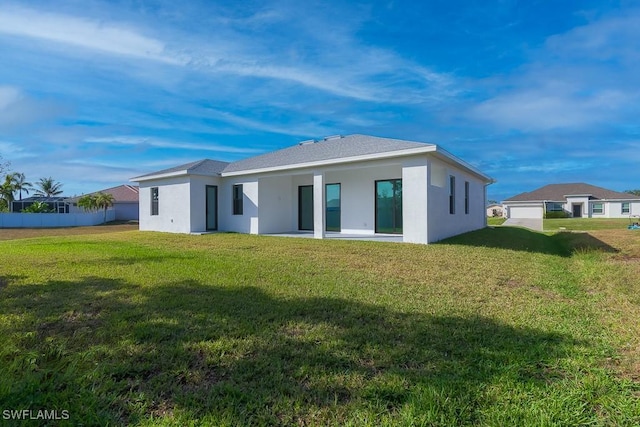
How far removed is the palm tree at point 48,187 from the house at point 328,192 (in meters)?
45.5

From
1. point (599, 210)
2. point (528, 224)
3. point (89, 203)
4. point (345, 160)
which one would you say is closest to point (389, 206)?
point (345, 160)

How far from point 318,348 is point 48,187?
6464 cm

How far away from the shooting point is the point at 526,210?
44.7 m

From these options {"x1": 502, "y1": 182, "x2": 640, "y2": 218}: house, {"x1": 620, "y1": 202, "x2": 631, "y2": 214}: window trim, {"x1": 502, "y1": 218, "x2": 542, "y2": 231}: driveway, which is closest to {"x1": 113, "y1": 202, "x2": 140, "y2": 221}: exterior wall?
{"x1": 502, "y1": 218, "x2": 542, "y2": 231}: driveway

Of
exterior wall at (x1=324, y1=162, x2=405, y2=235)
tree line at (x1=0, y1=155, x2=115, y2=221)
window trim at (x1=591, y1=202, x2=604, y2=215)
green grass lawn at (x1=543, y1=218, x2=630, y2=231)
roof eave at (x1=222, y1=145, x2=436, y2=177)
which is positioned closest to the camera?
roof eave at (x1=222, y1=145, x2=436, y2=177)

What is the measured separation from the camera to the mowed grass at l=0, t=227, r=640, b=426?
7.61 ft

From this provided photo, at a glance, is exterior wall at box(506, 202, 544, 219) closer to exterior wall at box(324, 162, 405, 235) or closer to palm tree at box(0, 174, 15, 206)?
exterior wall at box(324, 162, 405, 235)

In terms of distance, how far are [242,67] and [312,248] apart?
8.25 meters

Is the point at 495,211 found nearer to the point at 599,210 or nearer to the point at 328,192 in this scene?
the point at 599,210

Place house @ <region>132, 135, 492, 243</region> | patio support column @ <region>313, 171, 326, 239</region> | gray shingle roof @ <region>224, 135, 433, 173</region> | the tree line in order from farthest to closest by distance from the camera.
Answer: the tree line < patio support column @ <region>313, 171, 326, 239</region> < gray shingle roof @ <region>224, 135, 433, 173</region> < house @ <region>132, 135, 492, 243</region>

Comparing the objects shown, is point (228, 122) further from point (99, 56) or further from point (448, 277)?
point (448, 277)

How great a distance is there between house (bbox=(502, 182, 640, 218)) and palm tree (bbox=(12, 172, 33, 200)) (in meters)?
63.0

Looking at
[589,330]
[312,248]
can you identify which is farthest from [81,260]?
[589,330]

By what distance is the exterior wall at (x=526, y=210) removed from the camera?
144 ft
